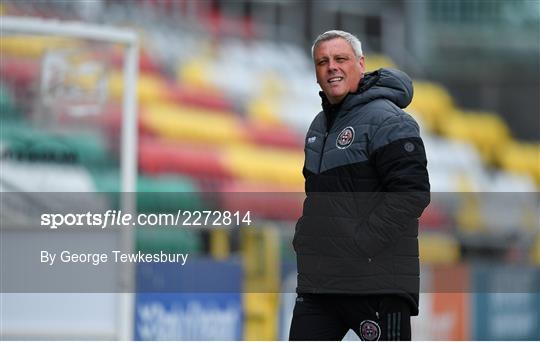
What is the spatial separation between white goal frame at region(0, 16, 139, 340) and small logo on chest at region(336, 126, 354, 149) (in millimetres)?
2336

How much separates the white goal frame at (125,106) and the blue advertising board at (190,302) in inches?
13.4

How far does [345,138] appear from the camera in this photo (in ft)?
10.9

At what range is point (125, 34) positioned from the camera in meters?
5.91

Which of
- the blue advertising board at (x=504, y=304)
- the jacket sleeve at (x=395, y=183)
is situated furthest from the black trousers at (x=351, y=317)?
the blue advertising board at (x=504, y=304)

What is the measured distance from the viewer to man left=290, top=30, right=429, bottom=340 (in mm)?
3264

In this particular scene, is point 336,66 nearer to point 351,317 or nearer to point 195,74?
point 351,317

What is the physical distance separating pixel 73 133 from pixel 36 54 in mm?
430

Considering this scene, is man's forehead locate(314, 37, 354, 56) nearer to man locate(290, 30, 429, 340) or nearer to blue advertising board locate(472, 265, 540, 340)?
man locate(290, 30, 429, 340)

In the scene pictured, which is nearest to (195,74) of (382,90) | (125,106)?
(125,106)

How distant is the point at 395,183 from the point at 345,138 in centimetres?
19

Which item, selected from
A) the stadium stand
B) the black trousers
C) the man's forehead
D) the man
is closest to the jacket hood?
the man

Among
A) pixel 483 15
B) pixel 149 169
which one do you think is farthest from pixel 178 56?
pixel 483 15

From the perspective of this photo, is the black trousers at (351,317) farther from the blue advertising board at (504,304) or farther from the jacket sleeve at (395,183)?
the blue advertising board at (504,304)

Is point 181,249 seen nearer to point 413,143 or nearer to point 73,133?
point 73,133
